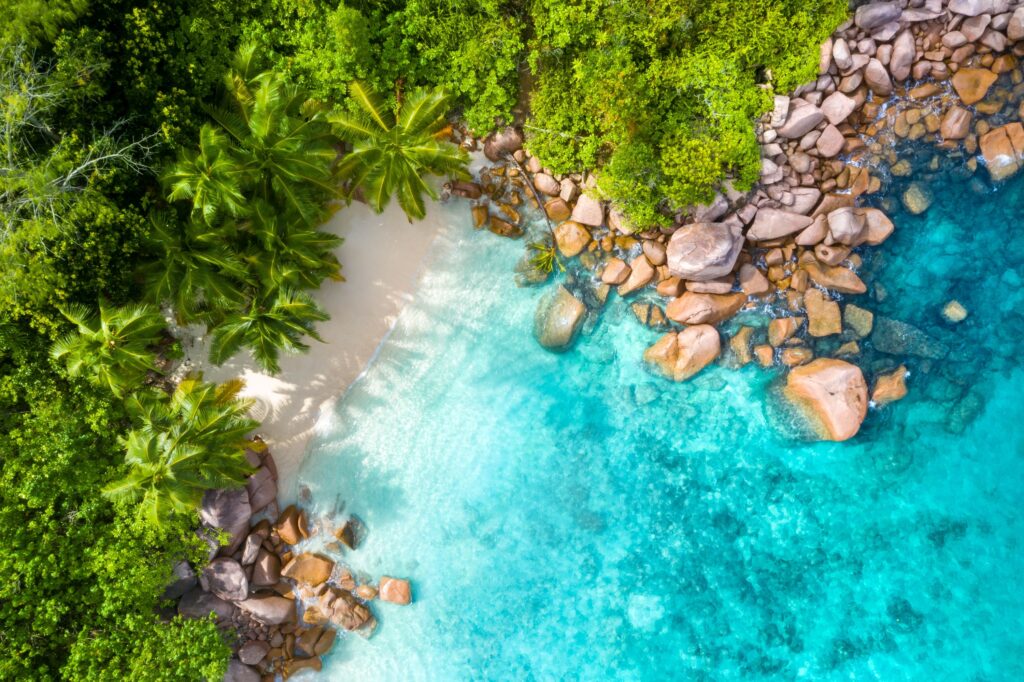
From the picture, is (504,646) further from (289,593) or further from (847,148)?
(847,148)

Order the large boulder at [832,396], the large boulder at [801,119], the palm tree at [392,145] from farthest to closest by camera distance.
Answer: the large boulder at [832,396] < the large boulder at [801,119] < the palm tree at [392,145]

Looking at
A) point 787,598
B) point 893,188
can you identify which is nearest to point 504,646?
point 787,598

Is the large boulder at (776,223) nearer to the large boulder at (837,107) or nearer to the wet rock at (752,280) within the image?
the wet rock at (752,280)

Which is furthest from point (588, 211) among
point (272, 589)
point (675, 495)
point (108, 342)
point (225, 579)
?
point (225, 579)

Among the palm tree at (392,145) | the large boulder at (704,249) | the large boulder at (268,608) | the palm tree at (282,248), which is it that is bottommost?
the large boulder at (268,608)

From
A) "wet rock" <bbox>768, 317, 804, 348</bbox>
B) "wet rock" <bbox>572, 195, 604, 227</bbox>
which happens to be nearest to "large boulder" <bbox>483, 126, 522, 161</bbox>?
"wet rock" <bbox>572, 195, 604, 227</bbox>

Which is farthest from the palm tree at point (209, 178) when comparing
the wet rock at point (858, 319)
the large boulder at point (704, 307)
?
the wet rock at point (858, 319)

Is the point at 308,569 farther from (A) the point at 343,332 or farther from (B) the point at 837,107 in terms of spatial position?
(B) the point at 837,107
